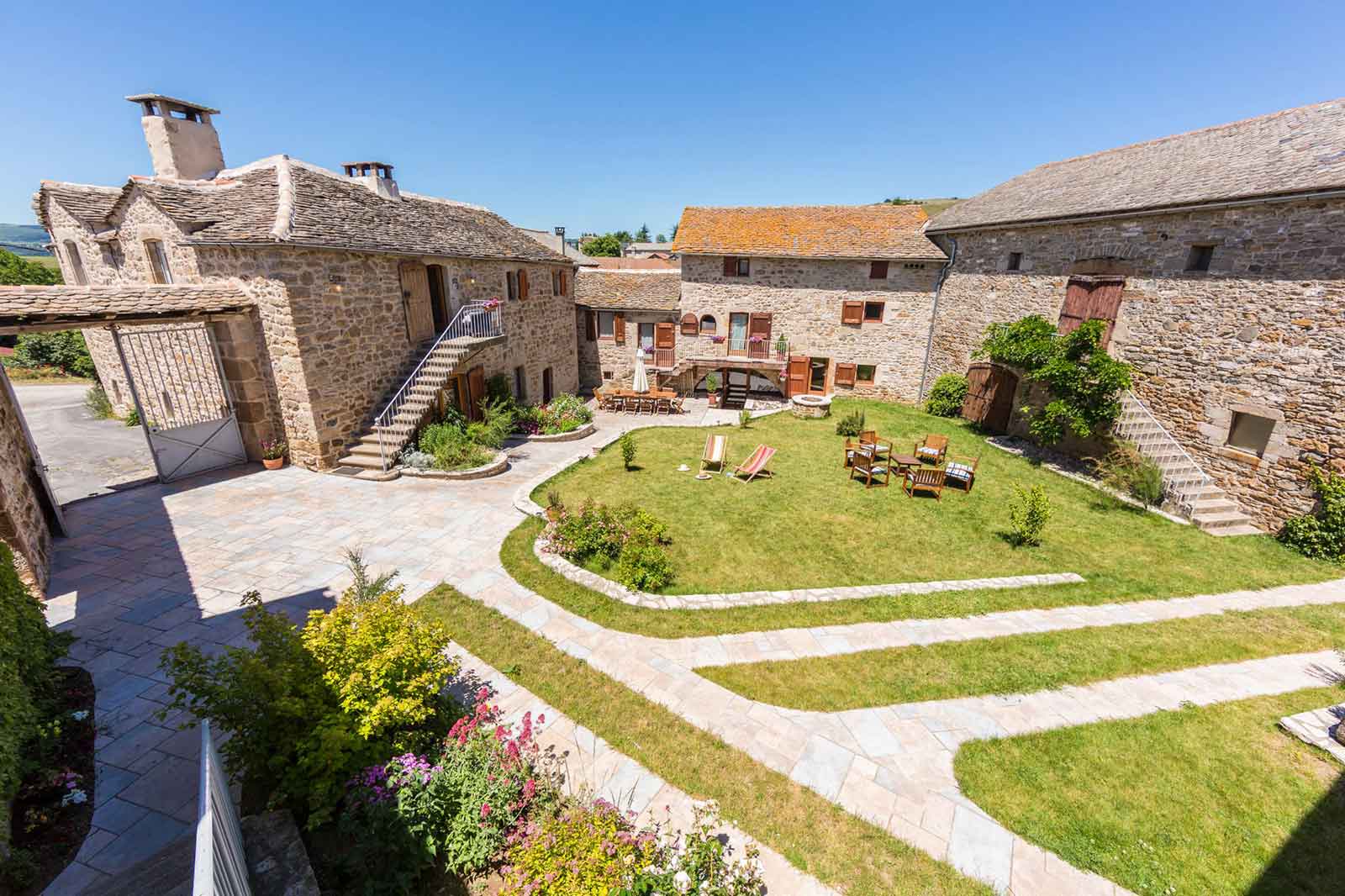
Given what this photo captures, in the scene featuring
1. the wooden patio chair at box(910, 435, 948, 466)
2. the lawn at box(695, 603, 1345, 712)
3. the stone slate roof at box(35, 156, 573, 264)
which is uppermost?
the stone slate roof at box(35, 156, 573, 264)

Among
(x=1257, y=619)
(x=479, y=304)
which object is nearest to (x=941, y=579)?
(x=1257, y=619)

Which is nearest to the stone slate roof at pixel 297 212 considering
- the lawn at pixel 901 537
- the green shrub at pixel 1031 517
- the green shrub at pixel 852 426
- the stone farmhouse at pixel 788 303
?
the lawn at pixel 901 537

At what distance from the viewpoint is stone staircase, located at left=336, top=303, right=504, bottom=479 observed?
12539 mm

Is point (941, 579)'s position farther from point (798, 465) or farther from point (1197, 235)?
point (1197, 235)

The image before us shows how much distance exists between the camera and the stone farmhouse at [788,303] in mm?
21188

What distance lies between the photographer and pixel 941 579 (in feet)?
29.1

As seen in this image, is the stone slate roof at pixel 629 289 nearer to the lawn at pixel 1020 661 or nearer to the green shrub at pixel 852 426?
the green shrub at pixel 852 426

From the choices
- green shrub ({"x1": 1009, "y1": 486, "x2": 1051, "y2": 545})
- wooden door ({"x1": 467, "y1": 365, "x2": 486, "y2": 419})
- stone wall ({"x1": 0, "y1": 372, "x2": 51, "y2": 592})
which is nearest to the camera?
stone wall ({"x1": 0, "y1": 372, "x2": 51, "y2": 592})

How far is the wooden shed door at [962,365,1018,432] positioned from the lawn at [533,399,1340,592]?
12.9 ft

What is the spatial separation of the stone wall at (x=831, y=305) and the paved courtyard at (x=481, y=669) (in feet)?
47.2

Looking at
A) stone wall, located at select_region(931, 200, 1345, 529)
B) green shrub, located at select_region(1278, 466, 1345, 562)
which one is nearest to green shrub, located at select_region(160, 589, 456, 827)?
green shrub, located at select_region(1278, 466, 1345, 562)

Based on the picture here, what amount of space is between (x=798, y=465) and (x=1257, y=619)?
29.0ft

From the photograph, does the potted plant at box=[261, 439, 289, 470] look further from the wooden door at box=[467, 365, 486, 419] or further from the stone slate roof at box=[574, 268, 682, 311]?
the stone slate roof at box=[574, 268, 682, 311]

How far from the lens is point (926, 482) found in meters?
12.3
